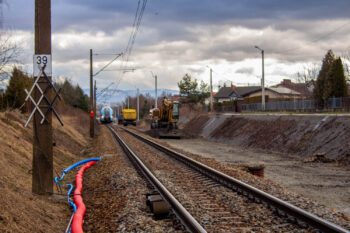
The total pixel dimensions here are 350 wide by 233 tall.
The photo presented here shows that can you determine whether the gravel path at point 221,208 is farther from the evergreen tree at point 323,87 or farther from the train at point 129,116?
the train at point 129,116

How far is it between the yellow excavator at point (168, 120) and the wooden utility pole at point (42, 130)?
91.7 feet

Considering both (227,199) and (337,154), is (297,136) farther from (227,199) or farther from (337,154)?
(227,199)

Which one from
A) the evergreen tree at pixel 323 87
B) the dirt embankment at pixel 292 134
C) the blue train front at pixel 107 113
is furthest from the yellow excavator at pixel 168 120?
the blue train front at pixel 107 113

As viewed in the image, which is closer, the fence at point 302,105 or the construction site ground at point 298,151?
the construction site ground at point 298,151

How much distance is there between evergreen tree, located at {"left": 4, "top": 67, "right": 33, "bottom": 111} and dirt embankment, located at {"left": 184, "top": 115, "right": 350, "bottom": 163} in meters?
16.9

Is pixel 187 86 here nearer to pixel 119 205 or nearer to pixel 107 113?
pixel 107 113

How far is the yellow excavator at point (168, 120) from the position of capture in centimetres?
3688

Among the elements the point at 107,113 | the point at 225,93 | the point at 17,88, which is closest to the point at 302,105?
the point at 17,88

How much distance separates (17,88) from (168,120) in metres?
15.3

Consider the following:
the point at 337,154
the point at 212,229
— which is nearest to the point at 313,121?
the point at 337,154

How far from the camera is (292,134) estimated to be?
77.8ft

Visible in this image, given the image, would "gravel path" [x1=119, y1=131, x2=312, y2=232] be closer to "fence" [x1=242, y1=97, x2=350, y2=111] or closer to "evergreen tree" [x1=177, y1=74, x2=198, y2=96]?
"fence" [x1=242, y1=97, x2=350, y2=111]

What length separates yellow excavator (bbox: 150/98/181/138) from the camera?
36.9 meters

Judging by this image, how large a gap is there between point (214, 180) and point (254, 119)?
22762 millimetres
